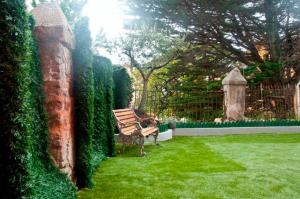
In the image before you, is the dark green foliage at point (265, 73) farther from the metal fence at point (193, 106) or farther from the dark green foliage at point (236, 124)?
the dark green foliage at point (236, 124)

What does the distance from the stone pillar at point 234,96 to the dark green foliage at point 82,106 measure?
847 centimetres

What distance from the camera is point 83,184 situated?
15.2 ft

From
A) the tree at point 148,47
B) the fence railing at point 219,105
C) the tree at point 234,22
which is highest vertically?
the tree at point 234,22

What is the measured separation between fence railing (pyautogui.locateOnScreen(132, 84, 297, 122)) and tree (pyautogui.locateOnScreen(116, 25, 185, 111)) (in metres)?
2.10

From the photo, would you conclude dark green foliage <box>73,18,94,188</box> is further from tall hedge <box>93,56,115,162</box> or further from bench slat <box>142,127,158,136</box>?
bench slat <box>142,127,158,136</box>

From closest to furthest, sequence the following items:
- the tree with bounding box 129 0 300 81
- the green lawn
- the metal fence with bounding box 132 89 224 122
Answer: the green lawn, the metal fence with bounding box 132 89 224 122, the tree with bounding box 129 0 300 81

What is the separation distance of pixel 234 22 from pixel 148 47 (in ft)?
13.5

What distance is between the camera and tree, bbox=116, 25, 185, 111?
634 inches

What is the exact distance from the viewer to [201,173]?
18.6 ft

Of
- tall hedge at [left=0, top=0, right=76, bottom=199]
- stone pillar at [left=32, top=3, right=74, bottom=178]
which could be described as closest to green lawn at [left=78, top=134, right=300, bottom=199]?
stone pillar at [left=32, top=3, right=74, bottom=178]

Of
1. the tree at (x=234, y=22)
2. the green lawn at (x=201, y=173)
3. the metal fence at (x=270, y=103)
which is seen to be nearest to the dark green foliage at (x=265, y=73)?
the tree at (x=234, y=22)

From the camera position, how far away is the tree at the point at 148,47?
16.1m

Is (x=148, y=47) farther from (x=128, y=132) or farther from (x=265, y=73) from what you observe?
(x=128, y=132)

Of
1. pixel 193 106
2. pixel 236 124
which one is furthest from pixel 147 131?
pixel 193 106
